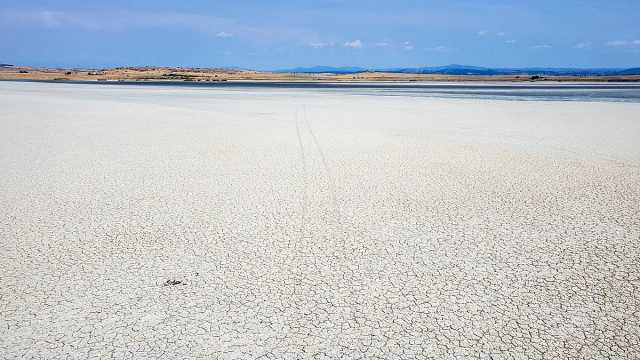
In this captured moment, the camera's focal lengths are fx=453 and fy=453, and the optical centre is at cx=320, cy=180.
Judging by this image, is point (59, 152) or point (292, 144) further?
point (292, 144)

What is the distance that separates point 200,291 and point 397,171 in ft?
16.4

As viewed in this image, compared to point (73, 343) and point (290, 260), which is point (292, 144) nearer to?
point (290, 260)

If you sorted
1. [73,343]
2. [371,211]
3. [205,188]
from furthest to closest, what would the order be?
[205,188] → [371,211] → [73,343]

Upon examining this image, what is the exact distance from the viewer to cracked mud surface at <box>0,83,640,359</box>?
3047mm

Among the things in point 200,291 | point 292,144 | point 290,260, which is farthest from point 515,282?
point 292,144

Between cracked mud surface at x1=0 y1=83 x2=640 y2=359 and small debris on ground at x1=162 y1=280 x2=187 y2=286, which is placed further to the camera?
small debris on ground at x1=162 y1=280 x2=187 y2=286

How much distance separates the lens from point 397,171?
7.95m

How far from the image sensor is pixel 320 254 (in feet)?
14.4

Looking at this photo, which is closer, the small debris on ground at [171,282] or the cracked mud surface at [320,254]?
the cracked mud surface at [320,254]

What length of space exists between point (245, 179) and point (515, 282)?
4.71 m

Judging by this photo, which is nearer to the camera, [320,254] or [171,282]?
[171,282]

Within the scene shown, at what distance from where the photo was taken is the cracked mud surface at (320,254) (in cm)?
305

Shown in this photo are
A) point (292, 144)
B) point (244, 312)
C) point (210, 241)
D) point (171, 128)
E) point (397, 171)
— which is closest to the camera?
point (244, 312)

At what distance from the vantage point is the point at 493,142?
11.2 meters
